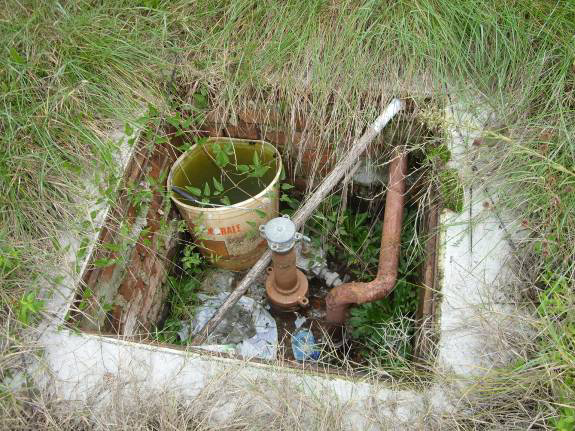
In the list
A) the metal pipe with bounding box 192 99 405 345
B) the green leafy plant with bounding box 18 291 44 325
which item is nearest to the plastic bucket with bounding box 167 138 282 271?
the metal pipe with bounding box 192 99 405 345

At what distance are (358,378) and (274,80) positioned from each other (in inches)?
51.0

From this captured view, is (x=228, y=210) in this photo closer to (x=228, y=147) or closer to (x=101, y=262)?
(x=228, y=147)

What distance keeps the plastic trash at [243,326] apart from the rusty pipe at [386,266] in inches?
13.9

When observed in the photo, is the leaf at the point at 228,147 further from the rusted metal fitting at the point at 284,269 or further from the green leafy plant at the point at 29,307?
the green leafy plant at the point at 29,307

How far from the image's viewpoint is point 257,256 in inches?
106

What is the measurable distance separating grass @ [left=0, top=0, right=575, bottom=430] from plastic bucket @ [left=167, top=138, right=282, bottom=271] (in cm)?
27

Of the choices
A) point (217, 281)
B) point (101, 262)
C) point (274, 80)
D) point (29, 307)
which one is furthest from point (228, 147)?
point (29, 307)

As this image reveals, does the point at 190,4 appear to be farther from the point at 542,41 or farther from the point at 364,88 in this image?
the point at 542,41

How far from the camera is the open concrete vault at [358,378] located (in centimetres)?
154

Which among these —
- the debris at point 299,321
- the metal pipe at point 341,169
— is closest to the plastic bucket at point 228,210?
the metal pipe at point 341,169

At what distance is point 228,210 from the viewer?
7.51 feet

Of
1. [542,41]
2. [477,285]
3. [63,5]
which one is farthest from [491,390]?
[63,5]

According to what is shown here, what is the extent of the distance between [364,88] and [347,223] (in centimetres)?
78

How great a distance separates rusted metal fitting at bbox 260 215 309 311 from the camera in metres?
1.86
